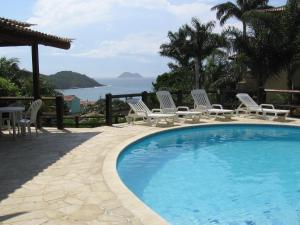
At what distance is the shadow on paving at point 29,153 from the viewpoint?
6461mm

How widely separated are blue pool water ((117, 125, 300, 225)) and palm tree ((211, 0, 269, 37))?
26.0 meters

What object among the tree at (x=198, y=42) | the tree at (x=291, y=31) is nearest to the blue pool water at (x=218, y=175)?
the tree at (x=291, y=31)

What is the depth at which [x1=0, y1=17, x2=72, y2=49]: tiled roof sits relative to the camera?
9098 millimetres

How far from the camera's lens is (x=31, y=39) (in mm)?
11031

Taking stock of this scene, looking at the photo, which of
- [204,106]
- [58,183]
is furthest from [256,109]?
[58,183]

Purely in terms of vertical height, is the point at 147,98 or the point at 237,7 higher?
the point at 237,7

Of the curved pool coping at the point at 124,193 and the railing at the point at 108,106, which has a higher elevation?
the railing at the point at 108,106

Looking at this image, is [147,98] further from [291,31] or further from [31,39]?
[291,31]

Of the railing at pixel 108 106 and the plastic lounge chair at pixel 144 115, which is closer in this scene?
the railing at pixel 108 106

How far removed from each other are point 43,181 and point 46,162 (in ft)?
4.46

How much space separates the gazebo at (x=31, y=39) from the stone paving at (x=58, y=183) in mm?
2349

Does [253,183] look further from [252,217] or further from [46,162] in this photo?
[46,162]

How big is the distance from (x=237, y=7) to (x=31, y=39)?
1162 inches

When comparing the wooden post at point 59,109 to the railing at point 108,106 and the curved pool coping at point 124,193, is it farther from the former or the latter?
the curved pool coping at point 124,193
